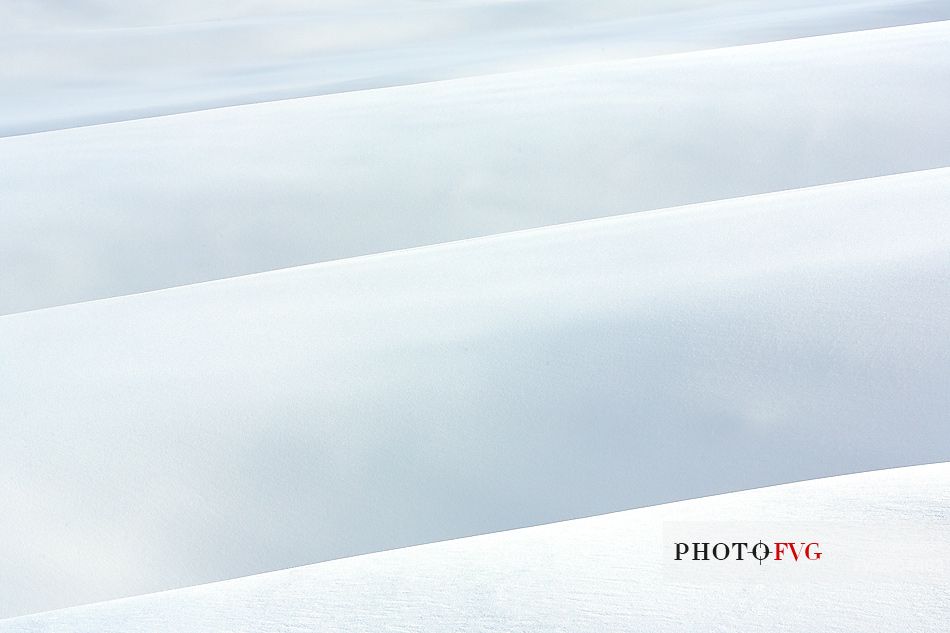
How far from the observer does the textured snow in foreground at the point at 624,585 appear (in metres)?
0.88

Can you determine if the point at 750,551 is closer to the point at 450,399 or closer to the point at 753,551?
the point at 753,551

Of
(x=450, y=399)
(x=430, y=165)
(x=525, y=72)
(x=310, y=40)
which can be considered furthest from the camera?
(x=310, y=40)

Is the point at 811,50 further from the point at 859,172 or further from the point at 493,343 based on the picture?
the point at 493,343

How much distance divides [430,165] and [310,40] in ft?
9.63

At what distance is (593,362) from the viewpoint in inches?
68.4

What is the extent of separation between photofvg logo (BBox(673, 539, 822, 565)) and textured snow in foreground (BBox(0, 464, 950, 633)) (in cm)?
1

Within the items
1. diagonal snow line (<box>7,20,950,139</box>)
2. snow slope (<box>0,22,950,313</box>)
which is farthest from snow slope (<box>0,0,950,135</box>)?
snow slope (<box>0,22,950,313</box>)

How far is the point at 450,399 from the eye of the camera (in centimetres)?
169

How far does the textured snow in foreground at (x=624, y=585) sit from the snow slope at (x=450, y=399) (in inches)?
15.1

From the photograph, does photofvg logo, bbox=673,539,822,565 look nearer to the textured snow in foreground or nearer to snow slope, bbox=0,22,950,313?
the textured snow in foreground

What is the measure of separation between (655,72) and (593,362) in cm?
208

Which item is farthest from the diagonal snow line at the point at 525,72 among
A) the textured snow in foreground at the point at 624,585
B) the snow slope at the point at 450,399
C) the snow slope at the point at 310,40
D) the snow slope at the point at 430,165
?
the textured snow in foreground at the point at 624,585

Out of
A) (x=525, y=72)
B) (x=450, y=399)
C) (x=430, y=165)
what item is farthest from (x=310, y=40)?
(x=450, y=399)

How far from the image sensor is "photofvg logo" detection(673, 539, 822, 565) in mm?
990
